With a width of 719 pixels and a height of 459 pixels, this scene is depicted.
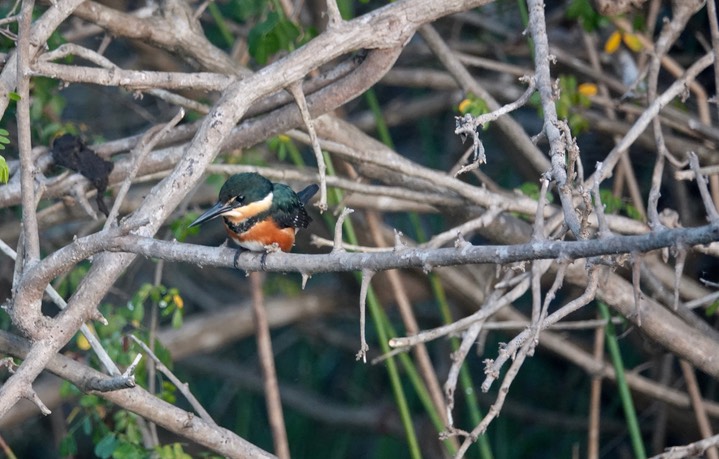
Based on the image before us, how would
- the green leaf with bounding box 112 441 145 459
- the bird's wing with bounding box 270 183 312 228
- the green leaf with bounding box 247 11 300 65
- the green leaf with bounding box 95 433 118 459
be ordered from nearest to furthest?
the green leaf with bounding box 112 441 145 459 → the green leaf with bounding box 95 433 118 459 → the bird's wing with bounding box 270 183 312 228 → the green leaf with bounding box 247 11 300 65

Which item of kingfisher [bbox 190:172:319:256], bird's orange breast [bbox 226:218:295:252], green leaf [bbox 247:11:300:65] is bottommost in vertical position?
bird's orange breast [bbox 226:218:295:252]

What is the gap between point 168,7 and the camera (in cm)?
354

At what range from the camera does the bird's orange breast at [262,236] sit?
312 cm

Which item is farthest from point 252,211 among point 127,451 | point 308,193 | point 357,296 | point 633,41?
point 357,296

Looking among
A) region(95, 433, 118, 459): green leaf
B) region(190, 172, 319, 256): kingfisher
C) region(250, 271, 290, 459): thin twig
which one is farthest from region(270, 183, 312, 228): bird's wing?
region(95, 433, 118, 459): green leaf

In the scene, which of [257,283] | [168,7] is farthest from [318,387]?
[168,7]

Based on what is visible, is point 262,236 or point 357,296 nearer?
point 262,236

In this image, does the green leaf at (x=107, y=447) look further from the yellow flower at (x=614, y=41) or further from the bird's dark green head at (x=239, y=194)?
the yellow flower at (x=614, y=41)

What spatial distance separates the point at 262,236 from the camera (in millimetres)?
3203

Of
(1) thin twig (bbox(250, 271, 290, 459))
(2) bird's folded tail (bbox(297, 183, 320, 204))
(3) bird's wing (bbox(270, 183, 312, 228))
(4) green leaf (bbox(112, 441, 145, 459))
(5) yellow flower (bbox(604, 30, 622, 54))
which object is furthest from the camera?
(5) yellow flower (bbox(604, 30, 622, 54))

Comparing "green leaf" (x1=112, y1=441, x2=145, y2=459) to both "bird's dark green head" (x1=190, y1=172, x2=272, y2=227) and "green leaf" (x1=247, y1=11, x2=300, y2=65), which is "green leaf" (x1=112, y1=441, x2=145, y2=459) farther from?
"green leaf" (x1=247, y1=11, x2=300, y2=65)

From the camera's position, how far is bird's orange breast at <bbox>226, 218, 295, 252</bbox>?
312 centimetres

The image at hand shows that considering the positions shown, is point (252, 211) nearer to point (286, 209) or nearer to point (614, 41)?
point (286, 209)

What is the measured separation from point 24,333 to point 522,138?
6.63 feet
